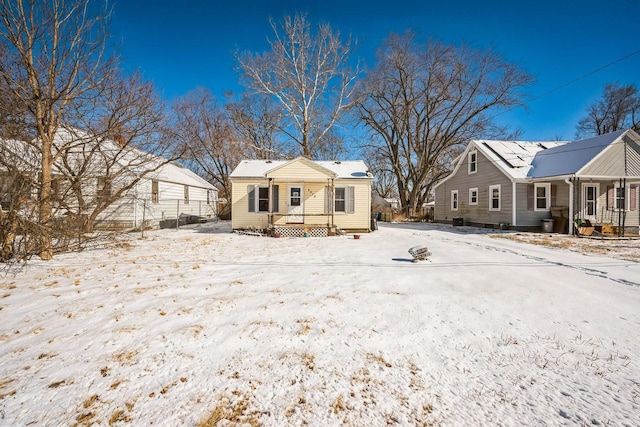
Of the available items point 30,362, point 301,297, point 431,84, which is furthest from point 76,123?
point 431,84

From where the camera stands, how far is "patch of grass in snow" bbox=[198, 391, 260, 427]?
78.4 inches

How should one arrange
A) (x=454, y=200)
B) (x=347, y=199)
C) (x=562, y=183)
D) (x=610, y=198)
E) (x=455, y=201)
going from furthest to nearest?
(x=454, y=200) → (x=455, y=201) → (x=610, y=198) → (x=562, y=183) → (x=347, y=199)

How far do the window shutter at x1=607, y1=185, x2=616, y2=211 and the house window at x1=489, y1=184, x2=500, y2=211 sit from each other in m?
5.34

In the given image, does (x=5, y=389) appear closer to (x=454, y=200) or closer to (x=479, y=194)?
(x=479, y=194)

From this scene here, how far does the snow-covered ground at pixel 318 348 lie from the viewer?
2.13m

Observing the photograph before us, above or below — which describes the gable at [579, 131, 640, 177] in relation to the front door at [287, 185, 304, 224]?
above

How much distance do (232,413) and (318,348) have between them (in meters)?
1.14

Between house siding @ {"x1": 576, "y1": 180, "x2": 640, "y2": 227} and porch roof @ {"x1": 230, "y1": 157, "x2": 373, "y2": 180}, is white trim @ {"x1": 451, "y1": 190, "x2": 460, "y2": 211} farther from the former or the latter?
porch roof @ {"x1": 230, "y1": 157, "x2": 373, "y2": 180}

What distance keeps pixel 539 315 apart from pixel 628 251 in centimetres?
902

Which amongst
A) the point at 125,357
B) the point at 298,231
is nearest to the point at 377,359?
the point at 125,357

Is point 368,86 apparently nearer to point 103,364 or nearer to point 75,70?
point 75,70

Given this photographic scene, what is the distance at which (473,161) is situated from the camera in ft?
63.1

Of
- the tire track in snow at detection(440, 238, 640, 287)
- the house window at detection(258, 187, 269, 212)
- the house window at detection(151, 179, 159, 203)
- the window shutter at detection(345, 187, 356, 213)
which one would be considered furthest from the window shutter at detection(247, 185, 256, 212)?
the tire track in snow at detection(440, 238, 640, 287)

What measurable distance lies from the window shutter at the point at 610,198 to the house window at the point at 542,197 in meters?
3.16
